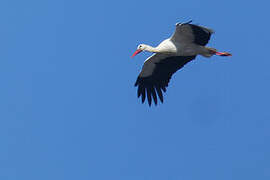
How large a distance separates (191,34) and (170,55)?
4.04 feet

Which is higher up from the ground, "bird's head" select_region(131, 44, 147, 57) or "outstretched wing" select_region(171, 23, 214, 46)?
"bird's head" select_region(131, 44, 147, 57)

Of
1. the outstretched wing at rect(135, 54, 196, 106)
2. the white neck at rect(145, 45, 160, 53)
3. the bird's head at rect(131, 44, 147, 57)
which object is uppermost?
the bird's head at rect(131, 44, 147, 57)

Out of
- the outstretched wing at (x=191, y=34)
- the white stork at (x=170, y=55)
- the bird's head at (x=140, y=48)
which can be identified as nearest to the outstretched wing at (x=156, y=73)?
the white stork at (x=170, y=55)

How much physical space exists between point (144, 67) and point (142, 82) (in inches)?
19.3

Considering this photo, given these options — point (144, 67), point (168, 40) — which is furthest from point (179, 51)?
point (144, 67)

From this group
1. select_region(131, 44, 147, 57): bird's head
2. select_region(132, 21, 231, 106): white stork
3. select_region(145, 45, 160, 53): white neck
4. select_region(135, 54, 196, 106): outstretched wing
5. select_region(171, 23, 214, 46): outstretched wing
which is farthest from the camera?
select_region(135, 54, 196, 106): outstretched wing

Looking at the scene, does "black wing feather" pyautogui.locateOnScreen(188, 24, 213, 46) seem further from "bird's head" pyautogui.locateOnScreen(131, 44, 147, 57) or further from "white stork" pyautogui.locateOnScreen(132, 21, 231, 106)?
"bird's head" pyautogui.locateOnScreen(131, 44, 147, 57)

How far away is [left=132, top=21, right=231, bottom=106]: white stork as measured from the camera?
15.5 metres

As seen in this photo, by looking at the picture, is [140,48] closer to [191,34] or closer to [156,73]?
[156,73]

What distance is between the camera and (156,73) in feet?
56.9

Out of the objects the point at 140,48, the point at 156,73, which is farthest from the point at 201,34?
the point at 156,73

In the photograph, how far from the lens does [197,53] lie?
16.0 metres

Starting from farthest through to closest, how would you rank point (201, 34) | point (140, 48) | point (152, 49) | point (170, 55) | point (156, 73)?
point (156, 73)
point (140, 48)
point (170, 55)
point (152, 49)
point (201, 34)

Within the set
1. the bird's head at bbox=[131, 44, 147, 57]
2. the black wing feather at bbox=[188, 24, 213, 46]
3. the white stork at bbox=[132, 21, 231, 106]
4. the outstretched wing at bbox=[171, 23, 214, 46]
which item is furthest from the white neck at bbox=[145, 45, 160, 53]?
the black wing feather at bbox=[188, 24, 213, 46]
